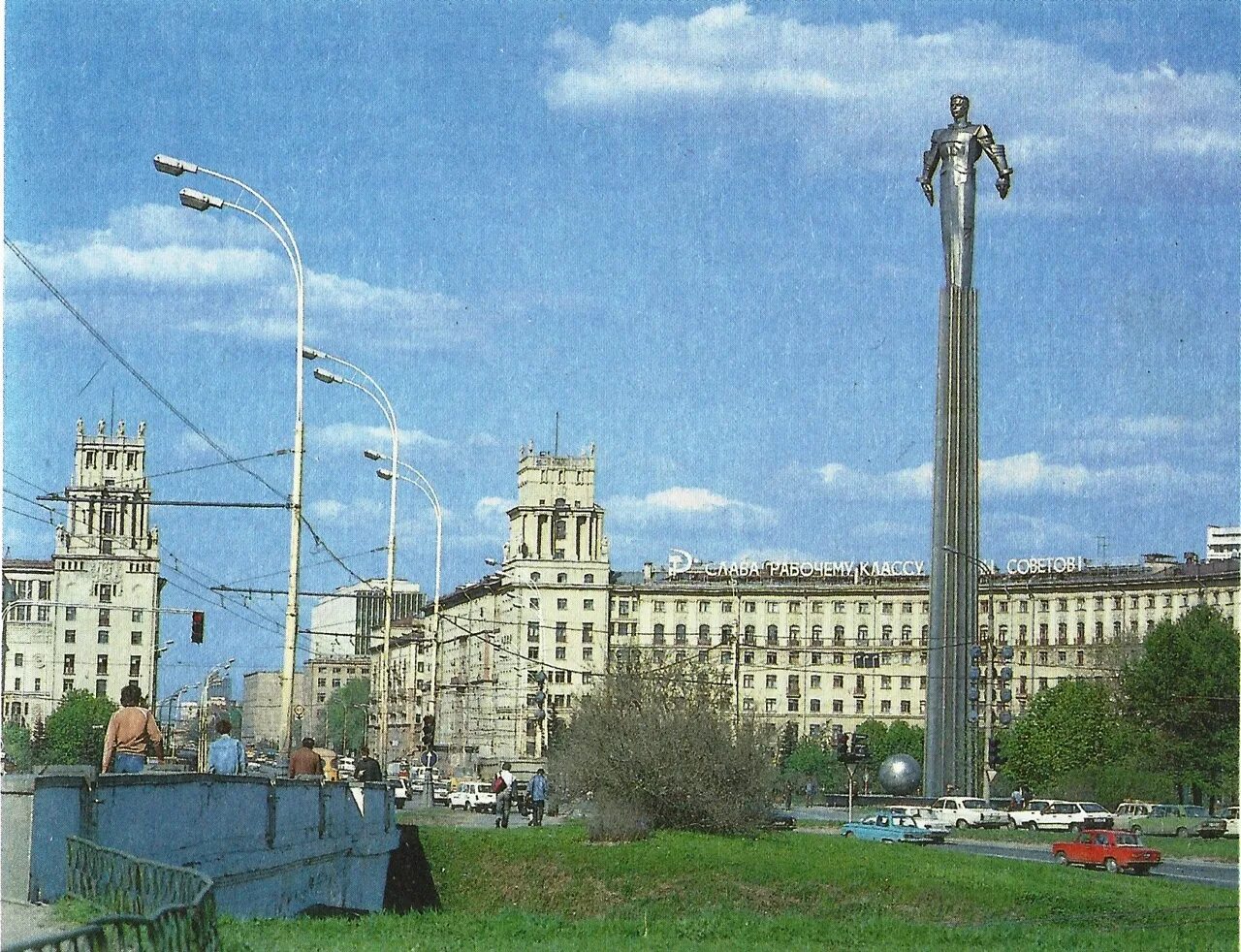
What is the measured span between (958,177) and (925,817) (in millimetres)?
25229

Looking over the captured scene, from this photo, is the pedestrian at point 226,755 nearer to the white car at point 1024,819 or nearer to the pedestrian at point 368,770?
the pedestrian at point 368,770

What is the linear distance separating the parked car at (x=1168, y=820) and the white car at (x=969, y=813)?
419 centimetres

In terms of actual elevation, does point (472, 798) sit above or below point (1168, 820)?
below

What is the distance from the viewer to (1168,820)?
6575 cm

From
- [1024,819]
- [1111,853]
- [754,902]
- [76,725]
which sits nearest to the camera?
[754,902]

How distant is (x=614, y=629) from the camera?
451ft

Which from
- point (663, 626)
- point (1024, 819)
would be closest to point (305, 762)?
point (1024, 819)

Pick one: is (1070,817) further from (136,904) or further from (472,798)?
(136,904)

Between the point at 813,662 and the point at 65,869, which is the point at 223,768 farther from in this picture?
the point at 813,662

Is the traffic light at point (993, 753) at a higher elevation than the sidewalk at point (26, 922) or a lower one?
higher

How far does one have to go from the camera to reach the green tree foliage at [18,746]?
62.3m

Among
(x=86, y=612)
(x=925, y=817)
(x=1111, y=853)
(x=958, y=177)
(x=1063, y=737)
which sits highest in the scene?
(x=958, y=177)

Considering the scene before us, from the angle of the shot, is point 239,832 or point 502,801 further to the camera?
point 502,801

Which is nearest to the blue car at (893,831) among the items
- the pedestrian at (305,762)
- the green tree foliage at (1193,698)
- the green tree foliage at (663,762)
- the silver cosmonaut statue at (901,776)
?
the green tree foliage at (663,762)
